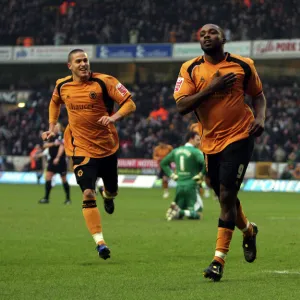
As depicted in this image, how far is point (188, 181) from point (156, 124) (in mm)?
27516

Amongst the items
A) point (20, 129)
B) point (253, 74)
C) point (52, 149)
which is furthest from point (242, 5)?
point (253, 74)

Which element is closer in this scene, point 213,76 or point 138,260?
point 213,76

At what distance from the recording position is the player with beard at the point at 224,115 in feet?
30.5

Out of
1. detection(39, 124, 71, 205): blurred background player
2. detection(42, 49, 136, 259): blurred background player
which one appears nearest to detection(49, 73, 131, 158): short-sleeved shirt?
detection(42, 49, 136, 259): blurred background player

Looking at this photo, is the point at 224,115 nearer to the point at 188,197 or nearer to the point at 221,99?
the point at 221,99

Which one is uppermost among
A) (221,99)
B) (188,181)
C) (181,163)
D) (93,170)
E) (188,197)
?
(221,99)

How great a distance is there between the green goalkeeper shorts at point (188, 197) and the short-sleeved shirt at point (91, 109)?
8.33 m

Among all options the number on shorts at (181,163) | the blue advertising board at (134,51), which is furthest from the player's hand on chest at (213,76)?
the blue advertising board at (134,51)

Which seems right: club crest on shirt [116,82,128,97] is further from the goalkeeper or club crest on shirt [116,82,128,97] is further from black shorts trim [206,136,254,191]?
the goalkeeper

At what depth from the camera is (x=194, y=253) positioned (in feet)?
39.8

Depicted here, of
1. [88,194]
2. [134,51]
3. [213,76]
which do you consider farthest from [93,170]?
[134,51]

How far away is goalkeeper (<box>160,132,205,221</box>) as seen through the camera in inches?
802

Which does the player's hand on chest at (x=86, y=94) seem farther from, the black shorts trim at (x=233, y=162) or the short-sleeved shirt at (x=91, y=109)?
the black shorts trim at (x=233, y=162)

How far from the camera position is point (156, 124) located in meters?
48.0
